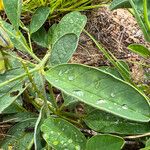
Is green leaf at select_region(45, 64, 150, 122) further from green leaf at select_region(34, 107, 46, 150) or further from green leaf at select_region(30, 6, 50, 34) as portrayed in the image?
green leaf at select_region(30, 6, 50, 34)

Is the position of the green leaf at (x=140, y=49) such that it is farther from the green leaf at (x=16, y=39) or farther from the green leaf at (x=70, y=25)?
the green leaf at (x=16, y=39)

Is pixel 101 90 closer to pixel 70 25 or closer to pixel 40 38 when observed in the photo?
pixel 70 25

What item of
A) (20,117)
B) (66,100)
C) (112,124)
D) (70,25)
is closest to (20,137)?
(20,117)

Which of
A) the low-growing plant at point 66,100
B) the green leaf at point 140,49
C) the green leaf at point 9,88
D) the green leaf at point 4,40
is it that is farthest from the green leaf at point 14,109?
the green leaf at point 140,49

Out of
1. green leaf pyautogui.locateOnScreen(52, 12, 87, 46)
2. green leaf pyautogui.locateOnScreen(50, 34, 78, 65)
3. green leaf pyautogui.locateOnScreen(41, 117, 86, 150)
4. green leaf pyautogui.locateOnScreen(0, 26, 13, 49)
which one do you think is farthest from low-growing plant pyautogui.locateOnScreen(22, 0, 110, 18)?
green leaf pyautogui.locateOnScreen(41, 117, 86, 150)

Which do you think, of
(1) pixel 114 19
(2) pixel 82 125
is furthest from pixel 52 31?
(2) pixel 82 125

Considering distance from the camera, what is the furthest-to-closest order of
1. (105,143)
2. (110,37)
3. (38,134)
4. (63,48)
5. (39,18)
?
(110,37) → (39,18) → (63,48) → (38,134) → (105,143)
